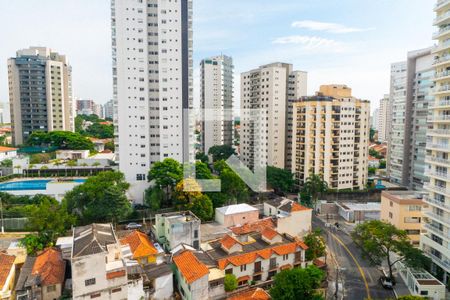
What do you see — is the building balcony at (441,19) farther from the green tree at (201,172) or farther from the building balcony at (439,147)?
the green tree at (201,172)

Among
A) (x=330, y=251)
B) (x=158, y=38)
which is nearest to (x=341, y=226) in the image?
(x=330, y=251)

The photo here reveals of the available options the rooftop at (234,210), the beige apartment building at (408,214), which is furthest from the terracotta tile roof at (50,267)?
the beige apartment building at (408,214)

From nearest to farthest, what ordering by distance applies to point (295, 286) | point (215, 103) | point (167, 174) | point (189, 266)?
point (295, 286)
point (189, 266)
point (167, 174)
point (215, 103)

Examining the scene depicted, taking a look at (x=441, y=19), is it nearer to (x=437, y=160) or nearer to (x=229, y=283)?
(x=437, y=160)

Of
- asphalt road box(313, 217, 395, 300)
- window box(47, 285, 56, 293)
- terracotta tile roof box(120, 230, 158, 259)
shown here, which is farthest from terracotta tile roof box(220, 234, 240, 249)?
window box(47, 285, 56, 293)

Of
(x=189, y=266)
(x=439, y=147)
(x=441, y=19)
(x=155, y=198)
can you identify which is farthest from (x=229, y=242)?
(x=441, y=19)

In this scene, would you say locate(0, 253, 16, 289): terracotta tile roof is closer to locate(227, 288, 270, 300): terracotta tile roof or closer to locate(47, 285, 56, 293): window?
locate(47, 285, 56, 293): window

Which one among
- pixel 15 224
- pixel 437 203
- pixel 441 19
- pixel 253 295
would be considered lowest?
pixel 253 295

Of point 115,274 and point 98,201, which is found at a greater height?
point 98,201
